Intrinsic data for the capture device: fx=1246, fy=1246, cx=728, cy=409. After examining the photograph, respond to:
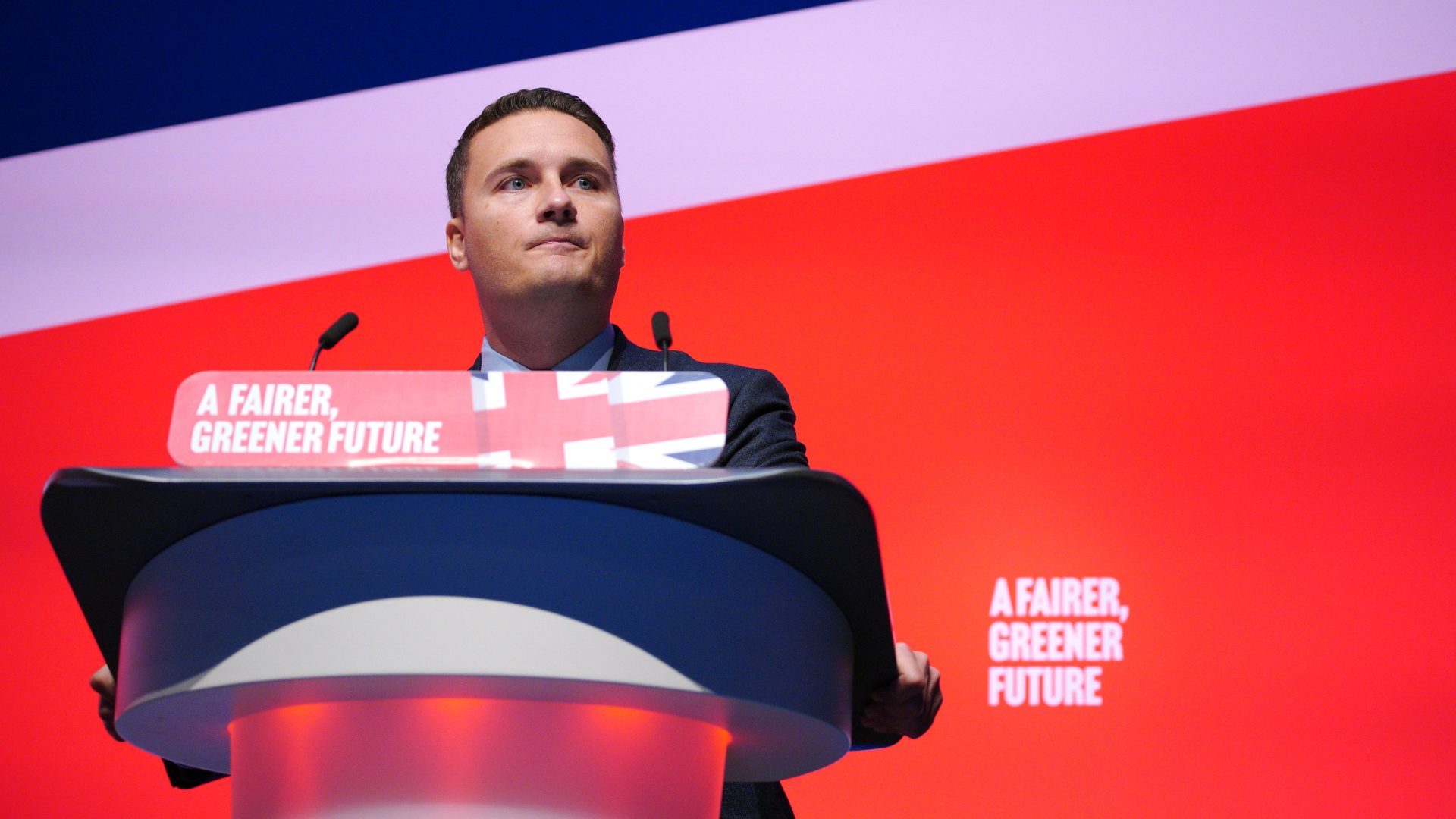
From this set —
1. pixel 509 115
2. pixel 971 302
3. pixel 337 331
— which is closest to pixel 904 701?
pixel 337 331

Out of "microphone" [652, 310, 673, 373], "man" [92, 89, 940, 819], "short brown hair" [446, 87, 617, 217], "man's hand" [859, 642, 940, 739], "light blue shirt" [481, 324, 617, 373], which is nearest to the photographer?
"man's hand" [859, 642, 940, 739]

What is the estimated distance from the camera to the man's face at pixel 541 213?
159cm

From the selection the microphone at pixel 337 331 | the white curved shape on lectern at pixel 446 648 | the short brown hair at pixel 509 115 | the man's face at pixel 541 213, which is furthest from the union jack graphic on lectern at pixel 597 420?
the short brown hair at pixel 509 115

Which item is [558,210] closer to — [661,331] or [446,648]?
[661,331]

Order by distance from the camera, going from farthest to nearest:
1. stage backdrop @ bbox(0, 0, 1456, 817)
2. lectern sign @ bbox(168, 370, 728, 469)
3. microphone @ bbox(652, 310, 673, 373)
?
stage backdrop @ bbox(0, 0, 1456, 817), microphone @ bbox(652, 310, 673, 373), lectern sign @ bbox(168, 370, 728, 469)

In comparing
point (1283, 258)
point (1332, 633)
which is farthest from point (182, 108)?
point (1332, 633)

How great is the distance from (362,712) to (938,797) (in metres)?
1.63

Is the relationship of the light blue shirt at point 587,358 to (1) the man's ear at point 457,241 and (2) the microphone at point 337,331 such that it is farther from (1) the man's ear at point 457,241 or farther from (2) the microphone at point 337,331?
(2) the microphone at point 337,331

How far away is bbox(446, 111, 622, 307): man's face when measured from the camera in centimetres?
159

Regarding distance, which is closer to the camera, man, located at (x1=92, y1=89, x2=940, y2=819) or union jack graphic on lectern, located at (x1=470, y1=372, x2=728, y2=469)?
union jack graphic on lectern, located at (x1=470, y1=372, x2=728, y2=469)

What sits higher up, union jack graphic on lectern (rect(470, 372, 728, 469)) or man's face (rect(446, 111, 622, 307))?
man's face (rect(446, 111, 622, 307))

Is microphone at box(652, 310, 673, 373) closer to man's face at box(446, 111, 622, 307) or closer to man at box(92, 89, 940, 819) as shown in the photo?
man at box(92, 89, 940, 819)

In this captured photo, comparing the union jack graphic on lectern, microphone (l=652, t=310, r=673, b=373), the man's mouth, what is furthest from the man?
the union jack graphic on lectern

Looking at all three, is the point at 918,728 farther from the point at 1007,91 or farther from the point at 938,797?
the point at 1007,91
